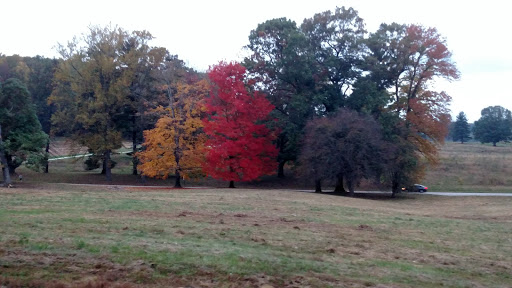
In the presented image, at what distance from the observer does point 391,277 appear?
30.9 ft

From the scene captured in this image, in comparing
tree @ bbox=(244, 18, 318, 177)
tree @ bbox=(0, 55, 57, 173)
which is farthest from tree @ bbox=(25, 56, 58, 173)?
tree @ bbox=(244, 18, 318, 177)

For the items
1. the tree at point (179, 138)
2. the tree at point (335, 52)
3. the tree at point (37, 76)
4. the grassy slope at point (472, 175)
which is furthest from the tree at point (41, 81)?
the grassy slope at point (472, 175)

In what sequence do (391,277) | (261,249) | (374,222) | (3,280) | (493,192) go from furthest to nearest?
(493,192) < (374,222) < (261,249) < (391,277) < (3,280)

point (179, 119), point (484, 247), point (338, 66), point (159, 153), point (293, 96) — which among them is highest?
point (338, 66)

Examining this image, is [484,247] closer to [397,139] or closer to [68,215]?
[68,215]

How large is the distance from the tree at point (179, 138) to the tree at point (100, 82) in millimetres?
8391


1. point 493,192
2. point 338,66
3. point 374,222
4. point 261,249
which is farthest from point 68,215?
point 493,192

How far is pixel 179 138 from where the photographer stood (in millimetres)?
41719

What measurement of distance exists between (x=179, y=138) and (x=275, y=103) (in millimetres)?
11596

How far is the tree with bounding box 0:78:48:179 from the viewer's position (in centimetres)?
3662

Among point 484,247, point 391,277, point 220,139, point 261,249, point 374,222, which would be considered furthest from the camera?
point 220,139

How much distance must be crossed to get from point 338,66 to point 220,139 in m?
14.6

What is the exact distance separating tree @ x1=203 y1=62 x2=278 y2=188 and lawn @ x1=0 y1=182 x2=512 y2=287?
20937 mm

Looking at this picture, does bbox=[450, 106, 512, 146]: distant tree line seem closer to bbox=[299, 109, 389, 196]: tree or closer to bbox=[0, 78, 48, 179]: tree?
bbox=[299, 109, 389, 196]: tree
